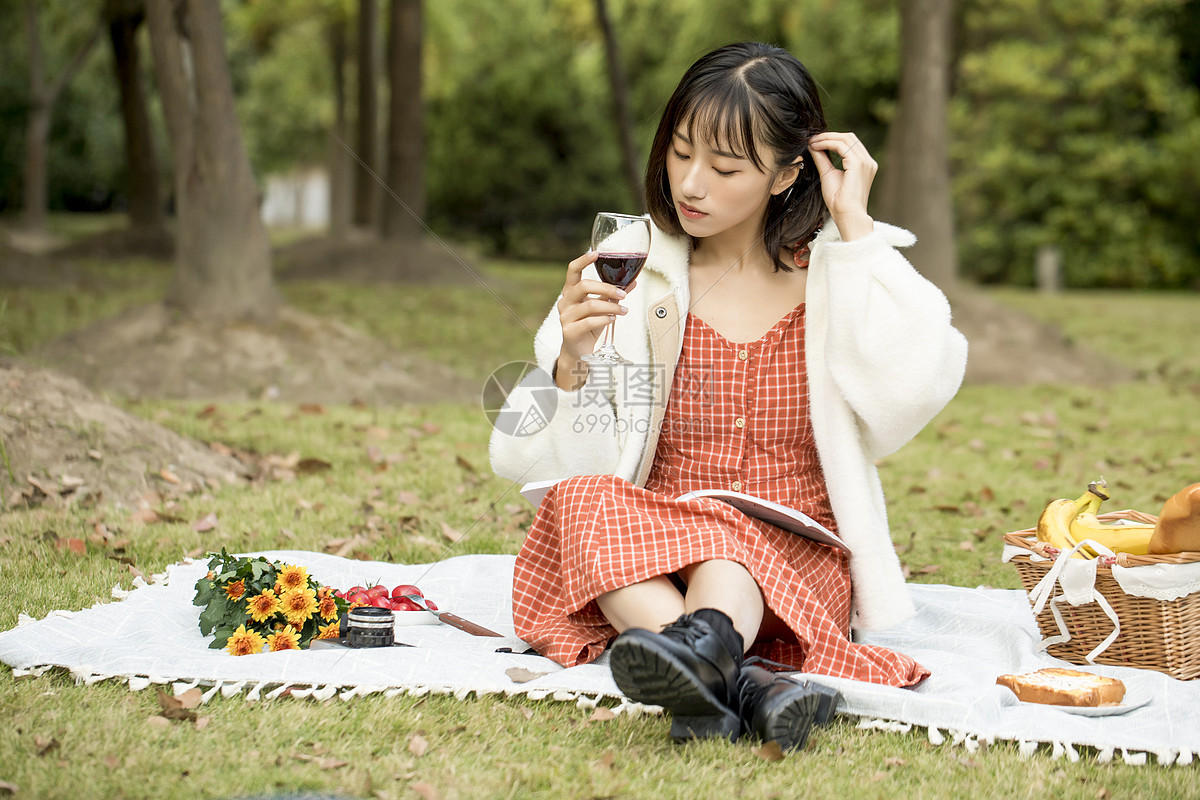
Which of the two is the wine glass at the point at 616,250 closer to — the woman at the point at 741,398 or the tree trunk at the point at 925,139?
the woman at the point at 741,398

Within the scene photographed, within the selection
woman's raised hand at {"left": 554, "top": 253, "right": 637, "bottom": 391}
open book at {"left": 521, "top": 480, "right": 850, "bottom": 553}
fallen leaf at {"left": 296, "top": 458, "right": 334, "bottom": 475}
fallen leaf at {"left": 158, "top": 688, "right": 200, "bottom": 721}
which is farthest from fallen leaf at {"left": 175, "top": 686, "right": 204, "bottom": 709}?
fallen leaf at {"left": 296, "top": 458, "right": 334, "bottom": 475}

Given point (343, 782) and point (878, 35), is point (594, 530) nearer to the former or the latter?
point (343, 782)

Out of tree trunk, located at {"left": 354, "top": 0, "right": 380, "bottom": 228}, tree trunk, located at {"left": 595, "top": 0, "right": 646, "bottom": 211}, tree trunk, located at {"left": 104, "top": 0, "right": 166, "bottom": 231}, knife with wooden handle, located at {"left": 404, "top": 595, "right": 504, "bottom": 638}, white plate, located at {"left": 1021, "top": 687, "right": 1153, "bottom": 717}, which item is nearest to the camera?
white plate, located at {"left": 1021, "top": 687, "right": 1153, "bottom": 717}

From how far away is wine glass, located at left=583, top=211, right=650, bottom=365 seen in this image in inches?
109

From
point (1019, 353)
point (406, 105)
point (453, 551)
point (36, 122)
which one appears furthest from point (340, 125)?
point (453, 551)

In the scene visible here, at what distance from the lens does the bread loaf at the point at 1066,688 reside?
2.76m

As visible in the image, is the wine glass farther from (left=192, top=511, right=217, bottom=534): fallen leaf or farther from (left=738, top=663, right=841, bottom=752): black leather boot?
(left=192, top=511, right=217, bottom=534): fallen leaf

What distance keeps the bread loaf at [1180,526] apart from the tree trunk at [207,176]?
5938mm

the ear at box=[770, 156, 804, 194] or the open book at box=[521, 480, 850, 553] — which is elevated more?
the ear at box=[770, 156, 804, 194]

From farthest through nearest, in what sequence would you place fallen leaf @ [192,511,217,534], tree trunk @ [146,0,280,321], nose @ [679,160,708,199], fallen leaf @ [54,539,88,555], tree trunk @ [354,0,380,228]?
tree trunk @ [354,0,380,228] → tree trunk @ [146,0,280,321] → fallen leaf @ [192,511,217,534] → fallen leaf @ [54,539,88,555] → nose @ [679,160,708,199]

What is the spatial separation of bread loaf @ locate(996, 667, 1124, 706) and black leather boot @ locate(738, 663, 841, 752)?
0.59 m

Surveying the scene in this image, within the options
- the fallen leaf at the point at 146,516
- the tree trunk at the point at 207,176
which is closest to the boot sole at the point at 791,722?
the fallen leaf at the point at 146,516

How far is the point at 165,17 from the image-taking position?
7.10 m

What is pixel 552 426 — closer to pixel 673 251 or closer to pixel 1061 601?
pixel 673 251
